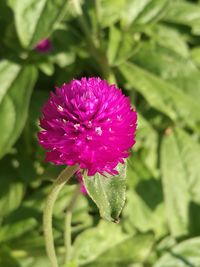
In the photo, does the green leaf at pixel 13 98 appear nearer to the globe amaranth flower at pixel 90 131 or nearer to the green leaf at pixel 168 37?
the green leaf at pixel 168 37

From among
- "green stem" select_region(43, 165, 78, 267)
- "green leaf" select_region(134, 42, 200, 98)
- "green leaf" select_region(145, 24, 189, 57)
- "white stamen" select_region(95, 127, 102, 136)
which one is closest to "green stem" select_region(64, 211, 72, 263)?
"green stem" select_region(43, 165, 78, 267)

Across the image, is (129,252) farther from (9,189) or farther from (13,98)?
(13,98)

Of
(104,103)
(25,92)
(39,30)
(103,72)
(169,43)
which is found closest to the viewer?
(104,103)

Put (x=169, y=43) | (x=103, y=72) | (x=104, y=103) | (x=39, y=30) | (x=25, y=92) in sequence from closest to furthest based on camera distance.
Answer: (x=104, y=103), (x=39, y=30), (x=25, y=92), (x=103, y=72), (x=169, y=43)

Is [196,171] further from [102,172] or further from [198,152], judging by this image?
[102,172]

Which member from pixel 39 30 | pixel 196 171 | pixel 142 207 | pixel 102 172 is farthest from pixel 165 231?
pixel 102 172
